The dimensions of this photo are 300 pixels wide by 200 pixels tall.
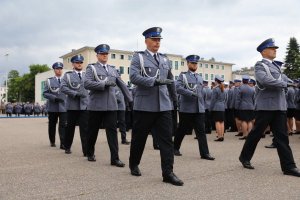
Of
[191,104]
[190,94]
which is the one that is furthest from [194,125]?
[190,94]

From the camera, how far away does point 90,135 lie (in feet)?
24.0

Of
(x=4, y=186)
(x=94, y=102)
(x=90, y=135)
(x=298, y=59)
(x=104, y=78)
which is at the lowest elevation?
(x=4, y=186)

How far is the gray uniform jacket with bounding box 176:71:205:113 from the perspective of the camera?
781cm

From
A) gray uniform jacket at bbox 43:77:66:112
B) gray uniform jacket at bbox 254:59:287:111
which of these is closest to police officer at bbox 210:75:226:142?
gray uniform jacket at bbox 43:77:66:112

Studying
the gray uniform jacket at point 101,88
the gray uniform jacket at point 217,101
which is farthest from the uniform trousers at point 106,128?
the gray uniform jacket at point 217,101

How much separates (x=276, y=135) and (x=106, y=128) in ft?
9.68

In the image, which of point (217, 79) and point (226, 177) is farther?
point (217, 79)

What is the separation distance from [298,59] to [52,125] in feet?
224

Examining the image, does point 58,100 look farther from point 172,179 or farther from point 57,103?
point 172,179

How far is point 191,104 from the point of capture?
25.7ft

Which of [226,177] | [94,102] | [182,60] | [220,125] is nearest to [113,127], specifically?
[94,102]

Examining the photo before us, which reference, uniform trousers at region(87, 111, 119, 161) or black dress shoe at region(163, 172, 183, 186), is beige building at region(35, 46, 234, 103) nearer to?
uniform trousers at region(87, 111, 119, 161)

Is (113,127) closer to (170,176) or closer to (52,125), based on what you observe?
(170,176)

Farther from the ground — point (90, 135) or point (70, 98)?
point (70, 98)
